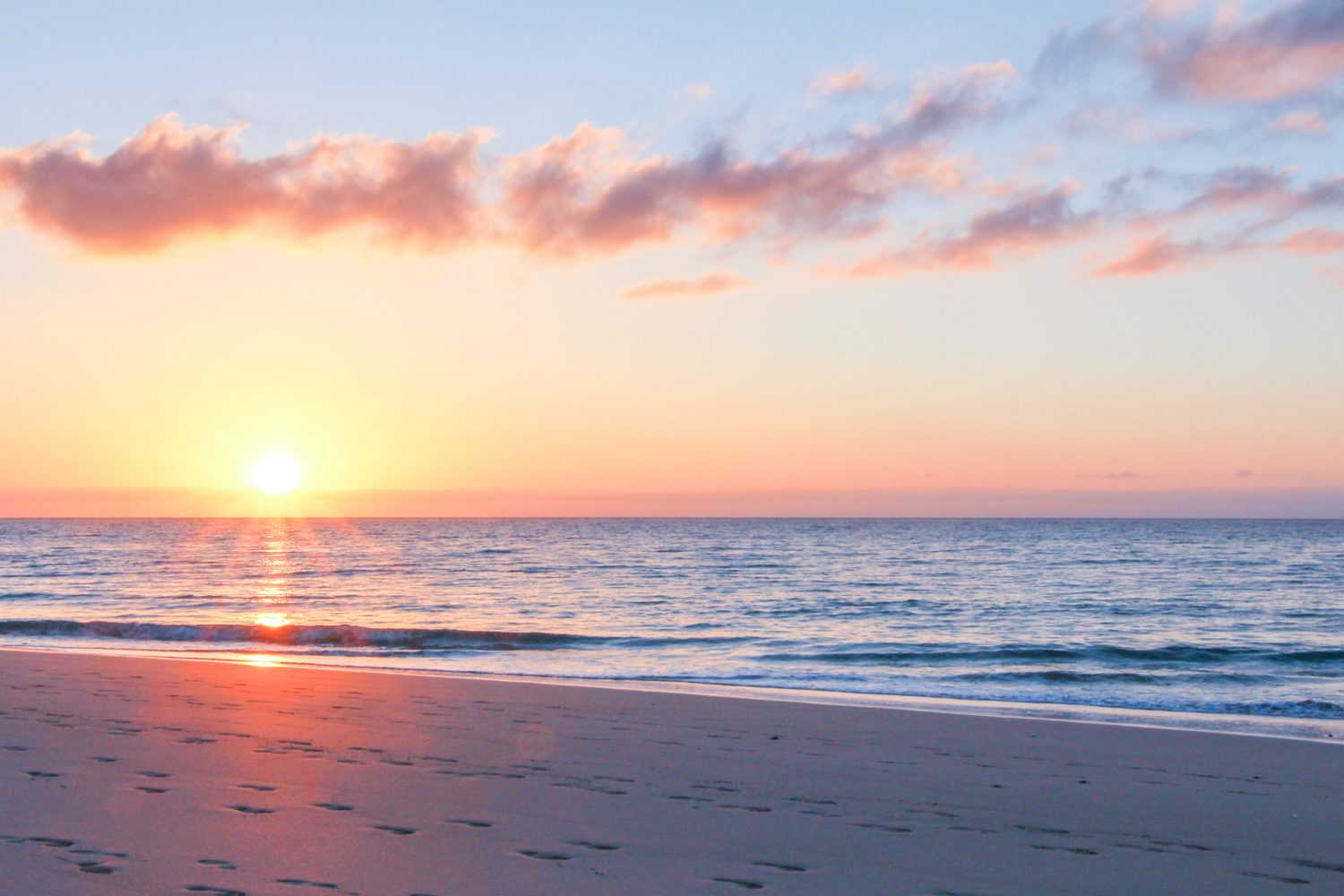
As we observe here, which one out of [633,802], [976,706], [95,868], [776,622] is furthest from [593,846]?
[776,622]

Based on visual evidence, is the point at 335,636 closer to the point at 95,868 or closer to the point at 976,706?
the point at 976,706

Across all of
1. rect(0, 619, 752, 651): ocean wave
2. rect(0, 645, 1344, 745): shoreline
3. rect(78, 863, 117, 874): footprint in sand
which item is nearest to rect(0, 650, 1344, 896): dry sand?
rect(78, 863, 117, 874): footprint in sand

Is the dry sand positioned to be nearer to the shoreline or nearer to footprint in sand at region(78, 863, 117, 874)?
footprint in sand at region(78, 863, 117, 874)

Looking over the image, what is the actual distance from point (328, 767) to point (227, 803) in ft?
3.90

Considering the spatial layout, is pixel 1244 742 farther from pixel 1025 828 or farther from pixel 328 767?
pixel 328 767

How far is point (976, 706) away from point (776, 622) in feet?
44.5

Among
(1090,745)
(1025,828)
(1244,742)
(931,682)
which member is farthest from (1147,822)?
(931,682)

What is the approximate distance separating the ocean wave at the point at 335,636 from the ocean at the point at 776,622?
8 cm

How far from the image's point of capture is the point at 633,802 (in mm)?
6430

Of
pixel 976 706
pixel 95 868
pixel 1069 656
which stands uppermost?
pixel 95 868

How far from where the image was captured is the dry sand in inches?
192

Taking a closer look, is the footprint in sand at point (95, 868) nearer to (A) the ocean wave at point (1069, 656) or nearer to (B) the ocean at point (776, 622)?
(B) the ocean at point (776, 622)

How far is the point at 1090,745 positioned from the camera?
9102 millimetres

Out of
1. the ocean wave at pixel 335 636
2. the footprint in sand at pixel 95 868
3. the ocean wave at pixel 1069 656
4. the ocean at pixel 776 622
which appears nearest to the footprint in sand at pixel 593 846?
the footprint in sand at pixel 95 868
